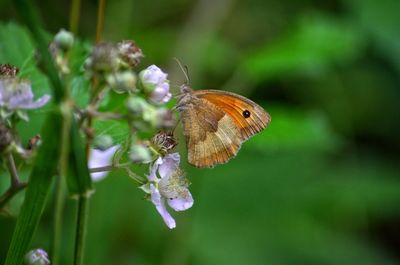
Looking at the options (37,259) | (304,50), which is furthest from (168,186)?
(304,50)

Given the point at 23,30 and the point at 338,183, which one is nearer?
the point at 23,30

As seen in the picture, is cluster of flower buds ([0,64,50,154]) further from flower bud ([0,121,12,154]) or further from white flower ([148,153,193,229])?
white flower ([148,153,193,229])

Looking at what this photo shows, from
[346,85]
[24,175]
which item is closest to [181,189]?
[24,175]

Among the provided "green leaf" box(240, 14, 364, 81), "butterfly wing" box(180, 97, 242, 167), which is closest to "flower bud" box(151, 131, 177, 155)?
"butterfly wing" box(180, 97, 242, 167)

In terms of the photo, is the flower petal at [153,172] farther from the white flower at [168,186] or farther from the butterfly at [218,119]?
the butterfly at [218,119]

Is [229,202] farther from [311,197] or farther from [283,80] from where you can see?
[283,80]
